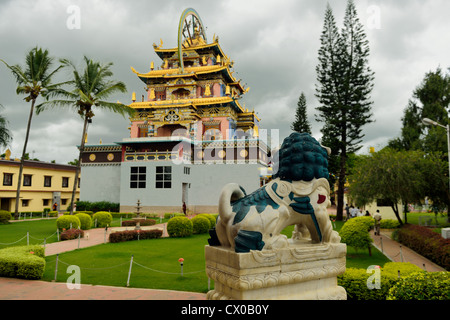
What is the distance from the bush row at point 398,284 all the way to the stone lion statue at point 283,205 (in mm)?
1206

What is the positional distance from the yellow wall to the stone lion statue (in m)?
30.1

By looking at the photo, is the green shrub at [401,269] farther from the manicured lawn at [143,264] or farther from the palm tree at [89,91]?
the palm tree at [89,91]

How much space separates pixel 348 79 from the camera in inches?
893

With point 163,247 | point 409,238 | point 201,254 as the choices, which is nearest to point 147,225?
point 163,247

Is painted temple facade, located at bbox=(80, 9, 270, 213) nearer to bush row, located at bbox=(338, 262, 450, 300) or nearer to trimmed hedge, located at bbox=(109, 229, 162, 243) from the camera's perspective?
trimmed hedge, located at bbox=(109, 229, 162, 243)

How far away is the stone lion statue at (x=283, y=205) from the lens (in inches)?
150

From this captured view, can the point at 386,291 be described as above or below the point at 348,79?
below

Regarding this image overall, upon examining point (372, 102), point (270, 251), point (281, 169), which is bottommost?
point (270, 251)

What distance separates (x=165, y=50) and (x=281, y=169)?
31.9 meters

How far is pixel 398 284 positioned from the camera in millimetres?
4434

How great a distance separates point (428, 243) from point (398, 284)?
24.5 ft

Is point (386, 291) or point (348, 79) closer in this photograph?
point (386, 291)

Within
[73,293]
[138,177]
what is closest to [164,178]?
[138,177]
